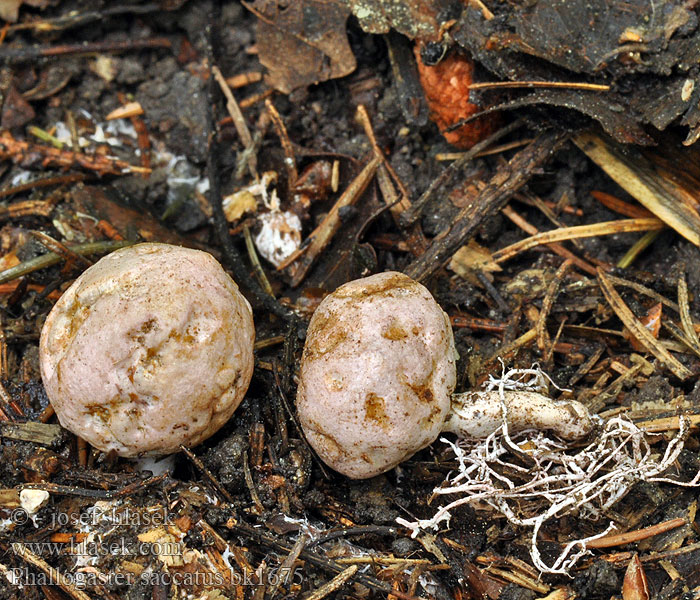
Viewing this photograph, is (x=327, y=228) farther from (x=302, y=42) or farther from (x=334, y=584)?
(x=334, y=584)

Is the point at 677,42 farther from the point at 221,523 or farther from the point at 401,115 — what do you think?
the point at 221,523

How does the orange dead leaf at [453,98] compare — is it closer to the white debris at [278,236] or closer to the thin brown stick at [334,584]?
the white debris at [278,236]

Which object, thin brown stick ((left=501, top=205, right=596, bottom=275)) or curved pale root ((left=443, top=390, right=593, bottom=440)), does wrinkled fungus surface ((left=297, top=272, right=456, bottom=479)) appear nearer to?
curved pale root ((left=443, top=390, right=593, bottom=440))

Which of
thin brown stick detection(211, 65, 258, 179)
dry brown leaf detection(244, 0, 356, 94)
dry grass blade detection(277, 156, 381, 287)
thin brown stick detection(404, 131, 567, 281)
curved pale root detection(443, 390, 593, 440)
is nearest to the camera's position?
curved pale root detection(443, 390, 593, 440)

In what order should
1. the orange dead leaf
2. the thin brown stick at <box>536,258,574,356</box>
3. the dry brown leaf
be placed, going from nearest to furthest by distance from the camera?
the thin brown stick at <box>536,258,574,356</box> → the orange dead leaf → the dry brown leaf

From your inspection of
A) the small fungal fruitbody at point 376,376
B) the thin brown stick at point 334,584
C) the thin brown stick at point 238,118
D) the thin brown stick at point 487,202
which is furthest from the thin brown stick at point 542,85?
the thin brown stick at point 334,584


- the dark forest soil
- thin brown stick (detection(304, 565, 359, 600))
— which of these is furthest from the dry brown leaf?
thin brown stick (detection(304, 565, 359, 600))

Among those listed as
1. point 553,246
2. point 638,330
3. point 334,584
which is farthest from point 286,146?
point 334,584
